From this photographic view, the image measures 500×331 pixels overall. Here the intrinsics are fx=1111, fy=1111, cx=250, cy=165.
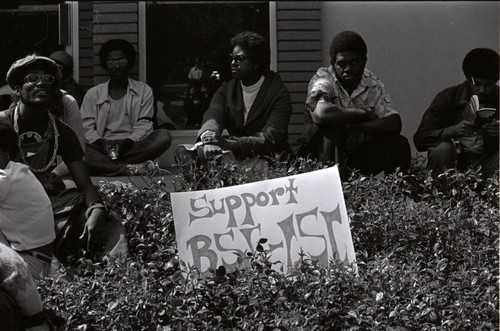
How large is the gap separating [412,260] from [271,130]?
7.87ft

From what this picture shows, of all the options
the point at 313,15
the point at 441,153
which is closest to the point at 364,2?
the point at 313,15

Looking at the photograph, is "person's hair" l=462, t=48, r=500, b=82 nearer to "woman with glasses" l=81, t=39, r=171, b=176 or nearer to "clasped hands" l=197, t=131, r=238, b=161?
"clasped hands" l=197, t=131, r=238, b=161

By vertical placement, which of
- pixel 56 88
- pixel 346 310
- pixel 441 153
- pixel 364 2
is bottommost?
pixel 346 310

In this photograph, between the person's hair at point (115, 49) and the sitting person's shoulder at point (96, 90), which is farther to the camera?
the person's hair at point (115, 49)

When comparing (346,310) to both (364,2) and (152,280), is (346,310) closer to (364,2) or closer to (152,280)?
(152,280)

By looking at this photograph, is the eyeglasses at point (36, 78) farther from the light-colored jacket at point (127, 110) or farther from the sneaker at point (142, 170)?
the light-colored jacket at point (127, 110)

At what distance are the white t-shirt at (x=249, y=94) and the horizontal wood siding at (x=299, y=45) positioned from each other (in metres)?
1.69

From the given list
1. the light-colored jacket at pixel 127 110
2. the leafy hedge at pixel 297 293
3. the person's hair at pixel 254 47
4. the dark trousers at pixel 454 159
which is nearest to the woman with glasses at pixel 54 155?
the leafy hedge at pixel 297 293

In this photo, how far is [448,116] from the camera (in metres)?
8.69

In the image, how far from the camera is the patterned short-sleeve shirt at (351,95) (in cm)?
809

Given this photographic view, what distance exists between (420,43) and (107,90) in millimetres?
2984

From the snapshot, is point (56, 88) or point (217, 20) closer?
point (56, 88)

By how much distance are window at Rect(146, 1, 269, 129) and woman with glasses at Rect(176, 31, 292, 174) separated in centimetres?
180

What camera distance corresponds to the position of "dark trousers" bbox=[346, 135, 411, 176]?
7902 mm
